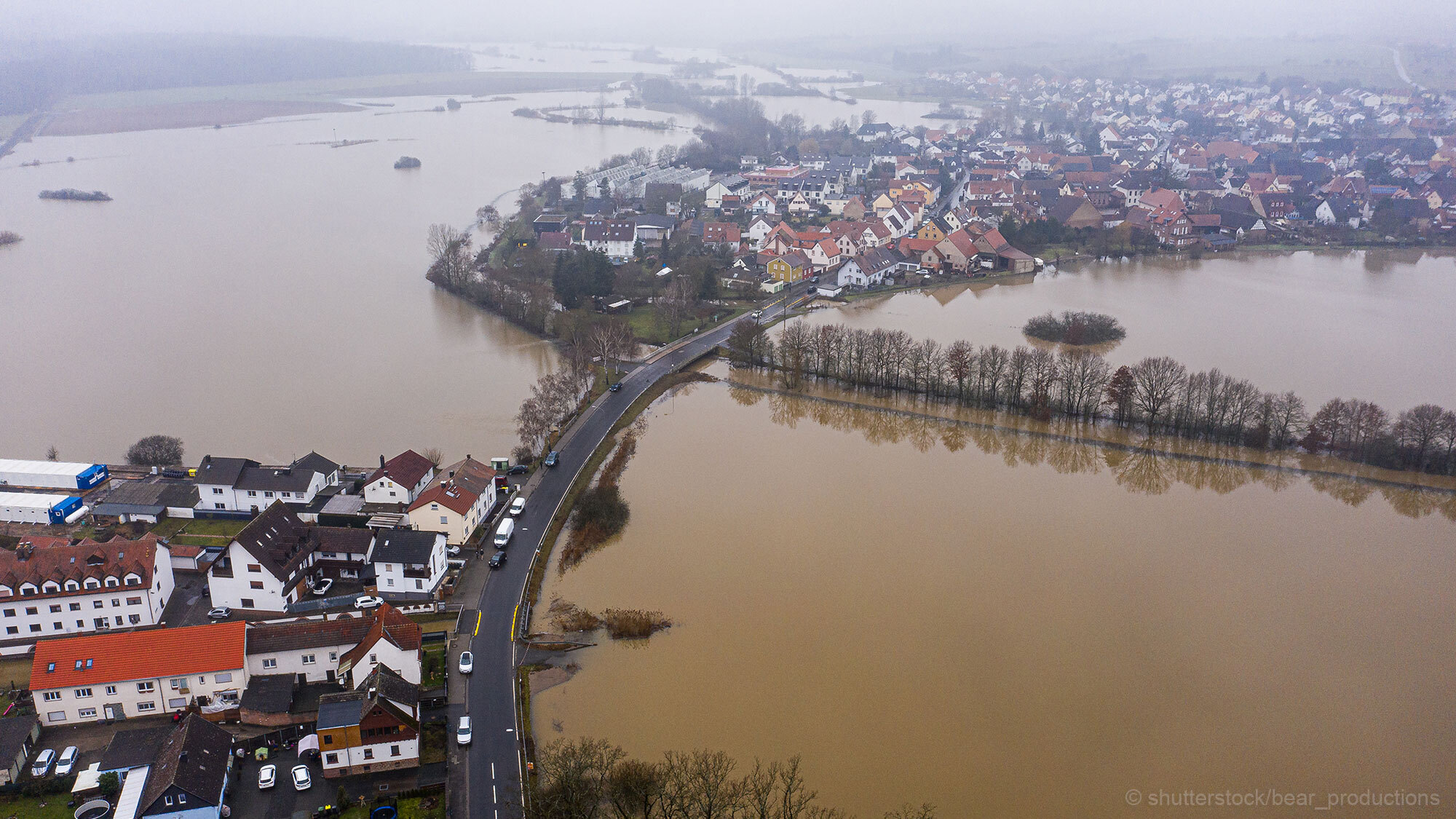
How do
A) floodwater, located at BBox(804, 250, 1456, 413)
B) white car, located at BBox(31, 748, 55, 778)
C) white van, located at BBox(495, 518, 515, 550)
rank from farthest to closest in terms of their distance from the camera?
1. floodwater, located at BBox(804, 250, 1456, 413)
2. white van, located at BBox(495, 518, 515, 550)
3. white car, located at BBox(31, 748, 55, 778)

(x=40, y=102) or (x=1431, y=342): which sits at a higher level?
(x=40, y=102)

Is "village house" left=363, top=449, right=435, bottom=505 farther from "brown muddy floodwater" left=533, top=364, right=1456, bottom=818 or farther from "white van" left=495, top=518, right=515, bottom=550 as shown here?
"brown muddy floodwater" left=533, top=364, right=1456, bottom=818

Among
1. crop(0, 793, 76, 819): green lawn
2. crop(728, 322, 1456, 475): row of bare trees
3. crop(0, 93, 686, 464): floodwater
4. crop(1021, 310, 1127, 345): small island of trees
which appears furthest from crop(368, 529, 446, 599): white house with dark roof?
crop(1021, 310, 1127, 345): small island of trees

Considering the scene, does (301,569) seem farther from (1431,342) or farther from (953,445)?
(1431,342)

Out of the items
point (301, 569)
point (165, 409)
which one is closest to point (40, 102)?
point (165, 409)

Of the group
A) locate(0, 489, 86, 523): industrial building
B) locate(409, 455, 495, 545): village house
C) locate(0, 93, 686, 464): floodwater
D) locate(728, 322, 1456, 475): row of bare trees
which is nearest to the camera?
locate(409, 455, 495, 545): village house

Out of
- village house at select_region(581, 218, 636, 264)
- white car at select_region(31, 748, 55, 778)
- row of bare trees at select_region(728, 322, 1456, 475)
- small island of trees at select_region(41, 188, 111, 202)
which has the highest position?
small island of trees at select_region(41, 188, 111, 202)
